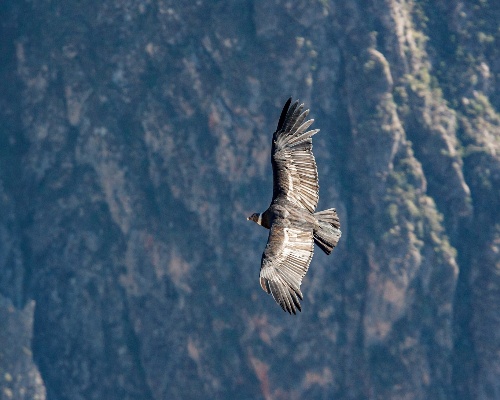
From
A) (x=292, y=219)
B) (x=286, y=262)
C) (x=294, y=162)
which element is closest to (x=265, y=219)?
(x=292, y=219)

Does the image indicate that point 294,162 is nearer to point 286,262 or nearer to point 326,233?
point 326,233

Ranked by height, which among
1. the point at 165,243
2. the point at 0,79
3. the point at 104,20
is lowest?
the point at 165,243

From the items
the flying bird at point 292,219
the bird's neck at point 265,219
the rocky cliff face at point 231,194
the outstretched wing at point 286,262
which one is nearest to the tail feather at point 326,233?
the flying bird at point 292,219

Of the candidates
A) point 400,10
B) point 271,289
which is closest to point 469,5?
point 400,10

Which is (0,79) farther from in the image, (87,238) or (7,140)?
(87,238)

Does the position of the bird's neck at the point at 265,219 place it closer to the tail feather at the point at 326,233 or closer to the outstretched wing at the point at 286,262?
the outstretched wing at the point at 286,262

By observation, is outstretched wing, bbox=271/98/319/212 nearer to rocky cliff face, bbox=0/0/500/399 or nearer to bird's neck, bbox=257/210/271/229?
bird's neck, bbox=257/210/271/229
